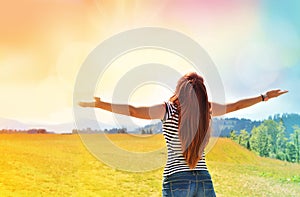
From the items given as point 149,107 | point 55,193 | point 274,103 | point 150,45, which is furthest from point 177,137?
point 274,103

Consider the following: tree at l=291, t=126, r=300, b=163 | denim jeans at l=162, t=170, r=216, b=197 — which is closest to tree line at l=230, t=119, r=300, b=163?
tree at l=291, t=126, r=300, b=163

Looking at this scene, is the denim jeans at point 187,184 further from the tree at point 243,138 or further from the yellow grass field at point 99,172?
the tree at point 243,138

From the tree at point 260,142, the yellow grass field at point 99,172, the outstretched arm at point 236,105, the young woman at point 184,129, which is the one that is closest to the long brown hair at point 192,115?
the young woman at point 184,129

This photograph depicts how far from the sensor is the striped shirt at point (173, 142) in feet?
4.47

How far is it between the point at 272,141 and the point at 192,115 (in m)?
2.42

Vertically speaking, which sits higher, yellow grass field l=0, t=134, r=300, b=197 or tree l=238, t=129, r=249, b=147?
tree l=238, t=129, r=249, b=147

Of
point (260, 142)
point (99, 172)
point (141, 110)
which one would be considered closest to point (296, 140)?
point (260, 142)

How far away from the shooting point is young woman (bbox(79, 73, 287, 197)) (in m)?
1.35

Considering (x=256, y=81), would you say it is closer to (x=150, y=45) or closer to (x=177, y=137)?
(x=150, y=45)

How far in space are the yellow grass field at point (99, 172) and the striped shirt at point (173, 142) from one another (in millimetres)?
1174

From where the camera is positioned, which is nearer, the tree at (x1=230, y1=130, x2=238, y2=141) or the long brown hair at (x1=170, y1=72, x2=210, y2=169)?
the long brown hair at (x1=170, y1=72, x2=210, y2=169)

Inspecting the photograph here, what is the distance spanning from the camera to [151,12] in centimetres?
302

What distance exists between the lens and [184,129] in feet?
4.44

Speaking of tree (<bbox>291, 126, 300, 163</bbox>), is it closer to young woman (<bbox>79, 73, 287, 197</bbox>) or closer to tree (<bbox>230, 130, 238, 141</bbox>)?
tree (<bbox>230, 130, 238, 141</bbox>)
